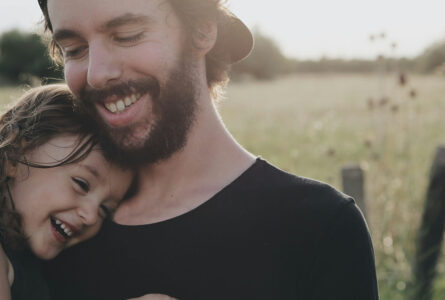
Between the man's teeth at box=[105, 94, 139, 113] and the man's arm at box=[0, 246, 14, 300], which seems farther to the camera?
the man's teeth at box=[105, 94, 139, 113]

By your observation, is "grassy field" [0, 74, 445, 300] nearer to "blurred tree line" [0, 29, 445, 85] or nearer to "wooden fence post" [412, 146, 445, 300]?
"wooden fence post" [412, 146, 445, 300]

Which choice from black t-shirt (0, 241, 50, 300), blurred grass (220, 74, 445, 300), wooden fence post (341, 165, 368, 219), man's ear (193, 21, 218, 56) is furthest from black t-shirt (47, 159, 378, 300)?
wooden fence post (341, 165, 368, 219)

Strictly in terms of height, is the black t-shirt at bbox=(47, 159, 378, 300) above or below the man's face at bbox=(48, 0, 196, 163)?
below

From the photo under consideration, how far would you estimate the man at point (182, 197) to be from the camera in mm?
1648

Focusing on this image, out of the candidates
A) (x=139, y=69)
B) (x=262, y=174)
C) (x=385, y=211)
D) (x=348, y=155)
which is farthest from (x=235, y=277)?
(x=348, y=155)

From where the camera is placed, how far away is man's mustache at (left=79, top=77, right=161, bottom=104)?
190cm

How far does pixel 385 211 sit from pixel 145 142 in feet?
9.63

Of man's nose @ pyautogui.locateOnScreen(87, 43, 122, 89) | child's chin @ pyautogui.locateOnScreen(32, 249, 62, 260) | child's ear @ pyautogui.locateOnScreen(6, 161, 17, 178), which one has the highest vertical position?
man's nose @ pyautogui.locateOnScreen(87, 43, 122, 89)

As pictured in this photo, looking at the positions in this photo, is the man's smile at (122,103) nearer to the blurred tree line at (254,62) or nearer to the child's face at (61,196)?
the child's face at (61,196)

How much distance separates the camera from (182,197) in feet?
6.32

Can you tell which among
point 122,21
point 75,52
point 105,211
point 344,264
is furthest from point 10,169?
point 344,264

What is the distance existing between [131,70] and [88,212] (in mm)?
565

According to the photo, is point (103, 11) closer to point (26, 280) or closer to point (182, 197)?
point (182, 197)

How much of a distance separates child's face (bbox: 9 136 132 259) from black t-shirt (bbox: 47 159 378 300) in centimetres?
19
